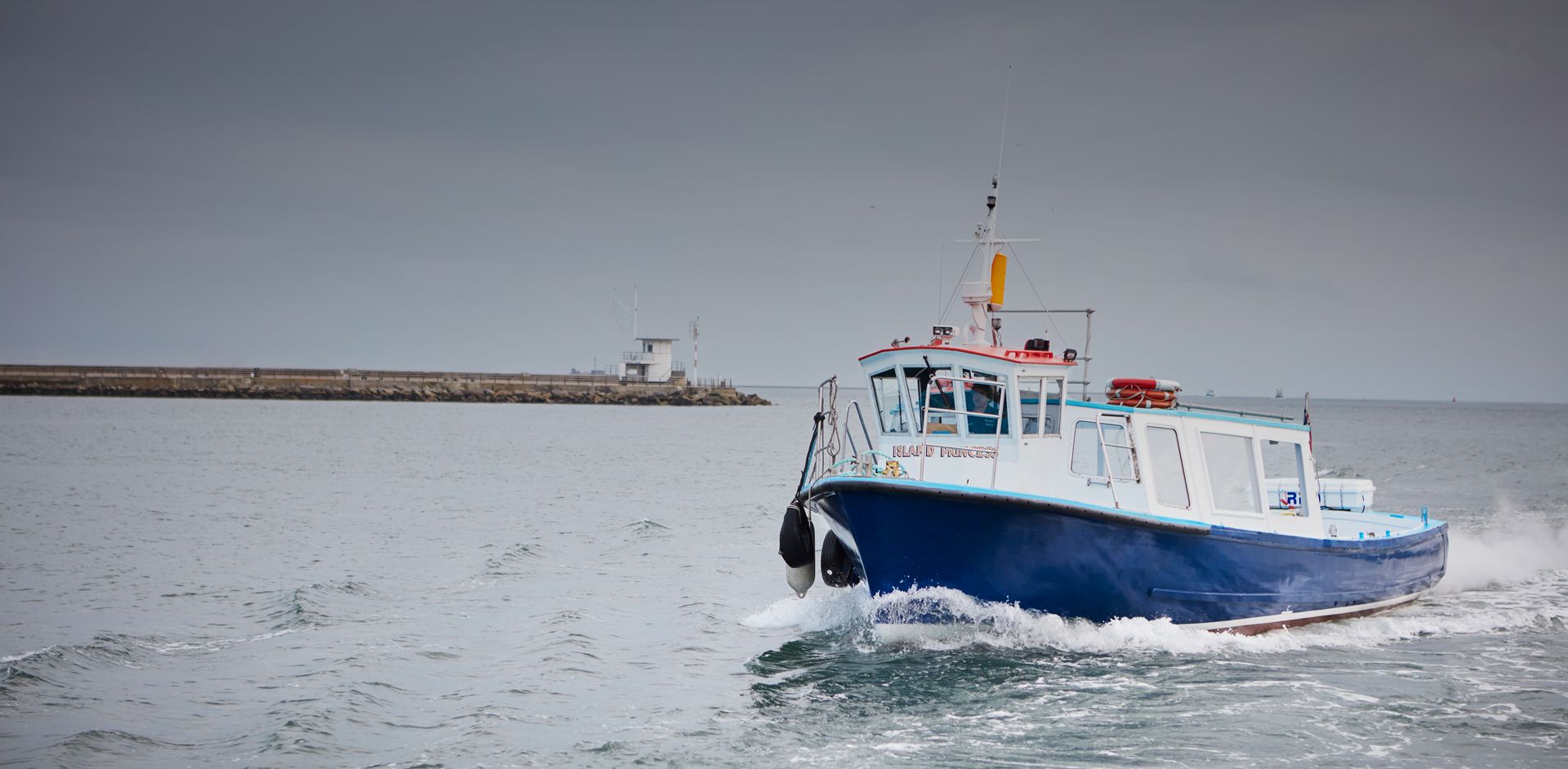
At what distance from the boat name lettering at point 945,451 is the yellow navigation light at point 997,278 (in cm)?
226

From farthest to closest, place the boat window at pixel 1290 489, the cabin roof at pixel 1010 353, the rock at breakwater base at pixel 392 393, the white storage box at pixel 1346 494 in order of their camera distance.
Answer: the rock at breakwater base at pixel 392 393 < the white storage box at pixel 1346 494 < the boat window at pixel 1290 489 < the cabin roof at pixel 1010 353

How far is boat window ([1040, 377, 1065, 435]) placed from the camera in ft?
46.2

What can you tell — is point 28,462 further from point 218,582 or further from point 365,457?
point 218,582

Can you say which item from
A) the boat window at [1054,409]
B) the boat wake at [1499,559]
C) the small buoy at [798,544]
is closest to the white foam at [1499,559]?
the boat wake at [1499,559]

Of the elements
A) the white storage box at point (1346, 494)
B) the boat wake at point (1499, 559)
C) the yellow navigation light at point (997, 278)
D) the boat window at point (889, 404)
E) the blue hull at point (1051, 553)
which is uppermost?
the yellow navigation light at point (997, 278)

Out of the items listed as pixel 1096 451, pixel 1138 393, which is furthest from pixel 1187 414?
pixel 1096 451

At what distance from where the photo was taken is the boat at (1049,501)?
1317cm

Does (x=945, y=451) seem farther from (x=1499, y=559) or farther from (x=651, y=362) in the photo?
(x=651, y=362)

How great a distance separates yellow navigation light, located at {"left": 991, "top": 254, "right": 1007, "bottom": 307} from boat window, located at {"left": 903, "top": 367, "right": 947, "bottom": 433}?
154 centimetres

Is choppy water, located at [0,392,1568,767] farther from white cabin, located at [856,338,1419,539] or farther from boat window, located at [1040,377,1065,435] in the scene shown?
boat window, located at [1040,377,1065,435]

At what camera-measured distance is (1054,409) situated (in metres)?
14.2

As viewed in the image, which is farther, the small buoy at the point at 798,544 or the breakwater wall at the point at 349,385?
the breakwater wall at the point at 349,385

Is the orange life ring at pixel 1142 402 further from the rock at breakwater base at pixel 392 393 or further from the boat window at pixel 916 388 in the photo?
the rock at breakwater base at pixel 392 393

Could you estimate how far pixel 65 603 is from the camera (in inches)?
686
